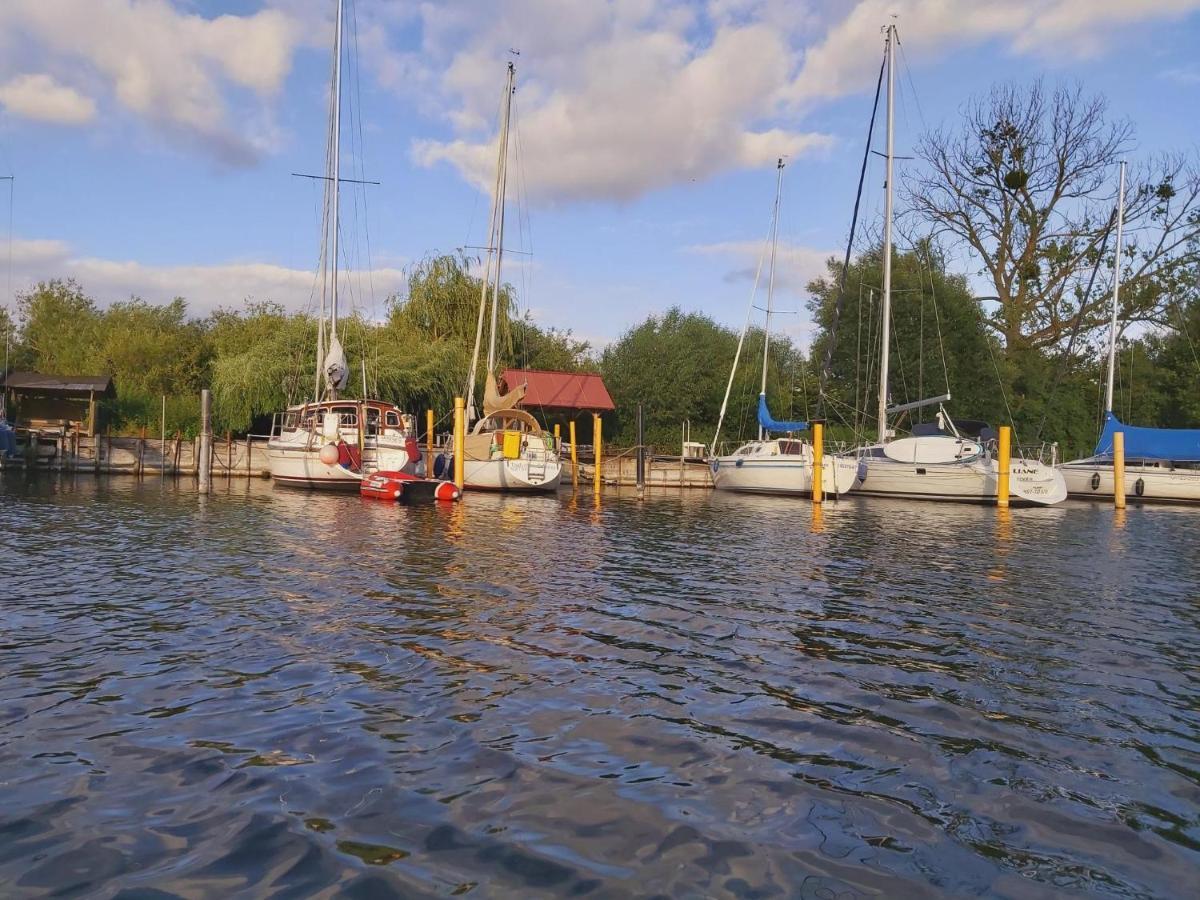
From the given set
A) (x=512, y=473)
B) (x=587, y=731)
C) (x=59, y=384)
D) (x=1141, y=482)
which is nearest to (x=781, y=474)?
(x=512, y=473)

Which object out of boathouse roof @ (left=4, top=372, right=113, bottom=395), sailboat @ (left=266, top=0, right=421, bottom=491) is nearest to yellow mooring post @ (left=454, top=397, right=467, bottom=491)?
sailboat @ (left=266, top=0, right=421, bottom=491)

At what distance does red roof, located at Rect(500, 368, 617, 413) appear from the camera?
46.6m

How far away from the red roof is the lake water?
3231cm

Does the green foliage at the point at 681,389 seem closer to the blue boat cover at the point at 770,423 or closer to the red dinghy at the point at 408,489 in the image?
the blue boat cover at the point at 770,423

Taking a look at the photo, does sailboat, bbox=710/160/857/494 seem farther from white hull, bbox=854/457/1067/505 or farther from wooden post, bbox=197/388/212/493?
wooden post, bbox=197/388/212/493

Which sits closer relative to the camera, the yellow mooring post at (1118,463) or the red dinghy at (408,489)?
the red dinghy at (408,489)

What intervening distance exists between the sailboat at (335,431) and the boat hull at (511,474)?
228 centimetres

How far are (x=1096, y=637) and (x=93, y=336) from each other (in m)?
62.8

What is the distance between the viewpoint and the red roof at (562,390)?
153ft

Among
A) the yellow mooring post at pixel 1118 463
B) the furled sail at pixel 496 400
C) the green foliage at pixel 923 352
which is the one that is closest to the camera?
the yellow mooring post at pixel 1118 463

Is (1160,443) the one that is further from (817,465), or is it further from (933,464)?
(817,465)

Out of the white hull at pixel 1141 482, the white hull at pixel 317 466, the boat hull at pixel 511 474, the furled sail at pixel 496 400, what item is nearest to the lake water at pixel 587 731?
the white hull at pixel 317 466

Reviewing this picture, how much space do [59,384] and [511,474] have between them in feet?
73.1

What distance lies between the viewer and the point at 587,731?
6574mm
